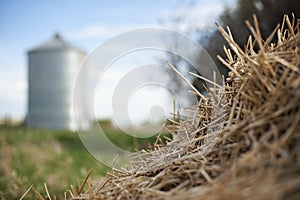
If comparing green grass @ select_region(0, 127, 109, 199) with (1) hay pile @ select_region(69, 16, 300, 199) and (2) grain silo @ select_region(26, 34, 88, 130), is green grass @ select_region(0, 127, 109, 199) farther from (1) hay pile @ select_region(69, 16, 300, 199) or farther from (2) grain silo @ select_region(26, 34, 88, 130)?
(2) grain silo @ select_region(26, 34, 88, 130)

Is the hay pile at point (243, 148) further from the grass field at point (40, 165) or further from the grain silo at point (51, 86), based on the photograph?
the grain silo at point (51, 86)

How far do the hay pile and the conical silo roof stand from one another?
1343 centimetres

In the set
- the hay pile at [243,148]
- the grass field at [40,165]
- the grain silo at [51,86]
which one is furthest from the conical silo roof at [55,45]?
the hay pile at [243,148]

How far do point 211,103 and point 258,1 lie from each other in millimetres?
5579

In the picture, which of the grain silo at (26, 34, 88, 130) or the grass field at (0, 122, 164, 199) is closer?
the grass field at (0, 122, 164, 199)

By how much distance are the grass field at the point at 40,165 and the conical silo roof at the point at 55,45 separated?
6.15 m

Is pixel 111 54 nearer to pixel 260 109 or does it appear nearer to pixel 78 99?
pixel 260 109

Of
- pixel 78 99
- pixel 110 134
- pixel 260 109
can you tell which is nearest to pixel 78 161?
pixel 110 134

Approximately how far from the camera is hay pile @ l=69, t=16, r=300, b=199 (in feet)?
2.28

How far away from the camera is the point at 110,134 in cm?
888

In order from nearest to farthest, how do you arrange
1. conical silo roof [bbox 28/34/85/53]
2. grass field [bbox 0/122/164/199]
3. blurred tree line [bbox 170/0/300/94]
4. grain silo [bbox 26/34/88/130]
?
1. grass field [bbox 0/122/164/199]
2. blurred tree line [bbox 170/0/300/94]
3. grain silo [bbox 26/34/88/130]
4. conical silo roof [bbox 28/34/85/53]

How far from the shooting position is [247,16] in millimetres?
5734

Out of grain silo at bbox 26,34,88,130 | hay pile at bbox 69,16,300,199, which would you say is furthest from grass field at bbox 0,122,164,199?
grain silo at bbox 26,34,88,130

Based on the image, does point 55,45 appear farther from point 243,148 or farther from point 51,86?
point 243,148
